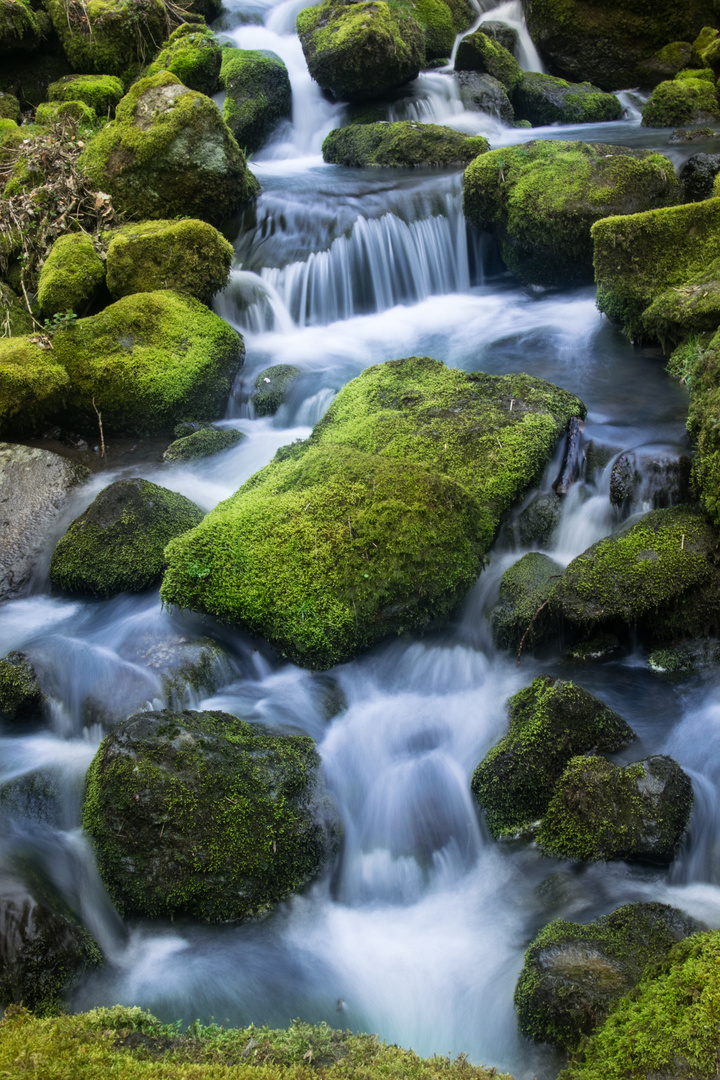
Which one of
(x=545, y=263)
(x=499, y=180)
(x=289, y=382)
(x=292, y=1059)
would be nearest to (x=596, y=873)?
(x=292, y=1059)

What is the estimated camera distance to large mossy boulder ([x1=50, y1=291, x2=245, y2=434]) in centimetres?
739

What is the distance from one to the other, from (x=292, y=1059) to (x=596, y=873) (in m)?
1.94

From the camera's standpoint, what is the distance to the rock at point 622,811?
140 inches

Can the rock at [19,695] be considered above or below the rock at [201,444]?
below

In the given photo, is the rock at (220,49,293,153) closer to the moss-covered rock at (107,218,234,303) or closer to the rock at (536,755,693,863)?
the moss-covered rock at (107,218,234,303)

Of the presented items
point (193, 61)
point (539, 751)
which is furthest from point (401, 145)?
point (539, 751)

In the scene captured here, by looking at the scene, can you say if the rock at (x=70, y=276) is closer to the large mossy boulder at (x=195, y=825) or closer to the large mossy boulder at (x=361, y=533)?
the large mossy boulder at (x=361, y=533)

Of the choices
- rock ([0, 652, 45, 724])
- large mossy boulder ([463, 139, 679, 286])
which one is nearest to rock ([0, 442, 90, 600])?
rock ([0, 652, 45, 724])

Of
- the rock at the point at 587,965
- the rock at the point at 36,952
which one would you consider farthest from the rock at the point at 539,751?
the rock at the point at 36,952

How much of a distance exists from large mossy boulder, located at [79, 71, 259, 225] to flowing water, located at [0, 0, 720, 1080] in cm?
301

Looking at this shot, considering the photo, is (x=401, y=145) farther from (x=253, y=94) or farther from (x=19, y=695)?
(x=19, y=695)

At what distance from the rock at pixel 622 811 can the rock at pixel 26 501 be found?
14.0ft

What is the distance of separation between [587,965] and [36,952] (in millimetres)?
Result: 2161

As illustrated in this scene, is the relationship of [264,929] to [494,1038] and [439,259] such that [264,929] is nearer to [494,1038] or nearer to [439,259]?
[494,1038]
